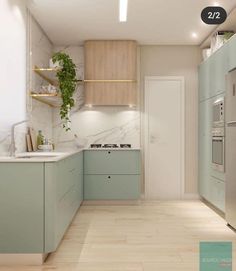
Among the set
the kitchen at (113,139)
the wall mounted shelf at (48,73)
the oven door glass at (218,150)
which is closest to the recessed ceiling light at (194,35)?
the kitchen at (113,139)

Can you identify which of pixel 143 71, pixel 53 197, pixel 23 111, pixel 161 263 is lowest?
pixel 161 263

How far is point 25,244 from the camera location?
2795mm

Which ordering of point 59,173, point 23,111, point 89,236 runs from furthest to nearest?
1. point 23,111
2. point 89,236
3. point 59,173

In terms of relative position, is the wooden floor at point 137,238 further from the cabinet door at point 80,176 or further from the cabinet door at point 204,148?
the cabinet door at point 204,148

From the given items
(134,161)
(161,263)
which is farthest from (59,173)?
(134,161)

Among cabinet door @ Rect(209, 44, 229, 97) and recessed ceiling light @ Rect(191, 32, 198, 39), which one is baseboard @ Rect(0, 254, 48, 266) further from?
recessed ceiling light @ Rect(191, 32, 198, 39)

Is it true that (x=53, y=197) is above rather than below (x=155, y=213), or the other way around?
above

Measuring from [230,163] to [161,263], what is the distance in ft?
4.79

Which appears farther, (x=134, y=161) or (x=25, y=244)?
(x=134, y=161)

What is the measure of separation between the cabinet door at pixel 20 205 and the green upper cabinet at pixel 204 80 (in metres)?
A: 3.05

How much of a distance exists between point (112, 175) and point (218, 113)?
70.8 inches

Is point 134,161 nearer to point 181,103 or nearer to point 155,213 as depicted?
point 155,213

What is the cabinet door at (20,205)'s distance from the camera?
2.78m

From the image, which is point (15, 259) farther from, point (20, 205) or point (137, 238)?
point (137, 238)
